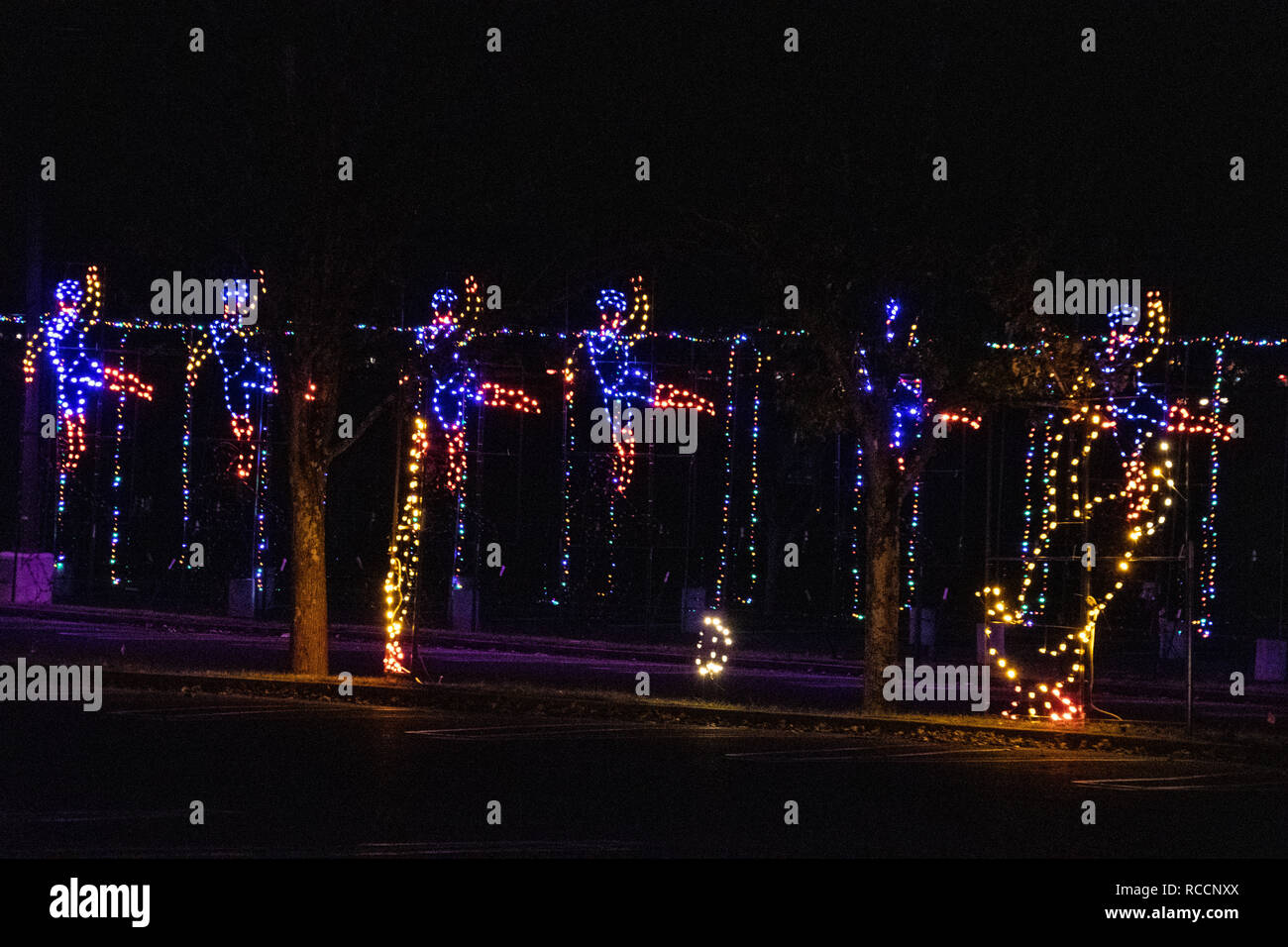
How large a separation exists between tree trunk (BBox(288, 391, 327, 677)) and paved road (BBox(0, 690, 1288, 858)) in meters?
3.14

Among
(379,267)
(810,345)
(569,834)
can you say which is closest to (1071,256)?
(810,345)

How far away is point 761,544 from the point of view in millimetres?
36281

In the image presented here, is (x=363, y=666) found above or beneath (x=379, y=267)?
beneath

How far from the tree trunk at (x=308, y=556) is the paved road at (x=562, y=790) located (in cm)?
314

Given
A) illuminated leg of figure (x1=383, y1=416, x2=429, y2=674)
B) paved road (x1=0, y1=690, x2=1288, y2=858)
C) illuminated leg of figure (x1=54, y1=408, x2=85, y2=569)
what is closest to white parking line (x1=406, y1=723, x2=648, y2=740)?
paved road (x1=0, y1=690, x2=1288, y2=858)

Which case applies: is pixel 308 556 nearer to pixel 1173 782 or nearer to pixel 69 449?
pixel 1173 782

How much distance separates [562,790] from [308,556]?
337 inches

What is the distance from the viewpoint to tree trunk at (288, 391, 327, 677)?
18734mm

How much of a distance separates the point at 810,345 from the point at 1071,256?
313cm

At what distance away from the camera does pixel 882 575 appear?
17219 mm

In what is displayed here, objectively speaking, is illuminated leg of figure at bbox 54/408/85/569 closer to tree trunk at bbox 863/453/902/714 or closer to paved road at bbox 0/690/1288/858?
paved road at bbox 0/690/1288/858

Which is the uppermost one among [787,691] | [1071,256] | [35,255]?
[35,255]

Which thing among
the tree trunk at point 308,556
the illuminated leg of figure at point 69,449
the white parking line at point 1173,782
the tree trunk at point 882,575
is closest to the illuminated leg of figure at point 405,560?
the tree trunk at point 308,556

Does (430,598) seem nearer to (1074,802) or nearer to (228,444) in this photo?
(228,444)
